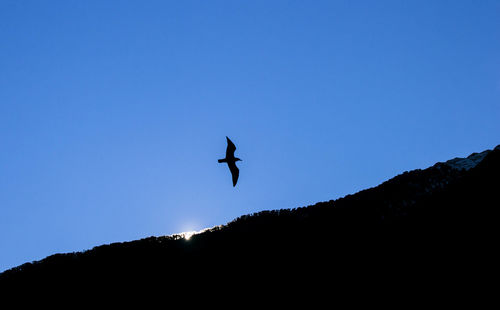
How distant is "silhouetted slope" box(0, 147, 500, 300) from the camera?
1286cm

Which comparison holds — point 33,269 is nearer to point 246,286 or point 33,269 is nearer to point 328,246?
point 246,286

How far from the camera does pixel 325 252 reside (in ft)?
47.8

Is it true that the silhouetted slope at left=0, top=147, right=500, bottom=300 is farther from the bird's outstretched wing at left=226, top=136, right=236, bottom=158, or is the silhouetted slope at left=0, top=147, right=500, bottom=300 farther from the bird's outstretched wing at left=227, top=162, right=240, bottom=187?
the bird's outstretched wing at left=226, top=136, right=236, bottom=158

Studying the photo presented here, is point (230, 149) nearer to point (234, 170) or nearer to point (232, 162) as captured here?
point (232, 162)

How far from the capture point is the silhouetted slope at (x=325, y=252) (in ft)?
42.2

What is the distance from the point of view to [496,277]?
35.7 ft

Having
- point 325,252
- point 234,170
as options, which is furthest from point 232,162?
point 325,252

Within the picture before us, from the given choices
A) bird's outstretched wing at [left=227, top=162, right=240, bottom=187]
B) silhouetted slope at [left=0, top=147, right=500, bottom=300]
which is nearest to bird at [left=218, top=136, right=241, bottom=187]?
bird's outstretched wing at [left=227, top=162, right=240, bottom=187]

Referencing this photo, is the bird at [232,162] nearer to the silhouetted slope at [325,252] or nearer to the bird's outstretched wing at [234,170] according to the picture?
the bird's outstretched wing at [234,170]

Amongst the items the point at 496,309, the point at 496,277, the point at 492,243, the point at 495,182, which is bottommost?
the point at 496,309

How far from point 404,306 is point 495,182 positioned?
738 centimetres

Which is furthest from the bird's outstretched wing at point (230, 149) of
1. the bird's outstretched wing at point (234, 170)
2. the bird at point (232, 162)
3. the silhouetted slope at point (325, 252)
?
the silhouetted slope at point (325, 252)

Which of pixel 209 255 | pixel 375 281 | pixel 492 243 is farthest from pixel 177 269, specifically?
pixel 492 243

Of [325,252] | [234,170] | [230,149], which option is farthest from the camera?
[234,170]
